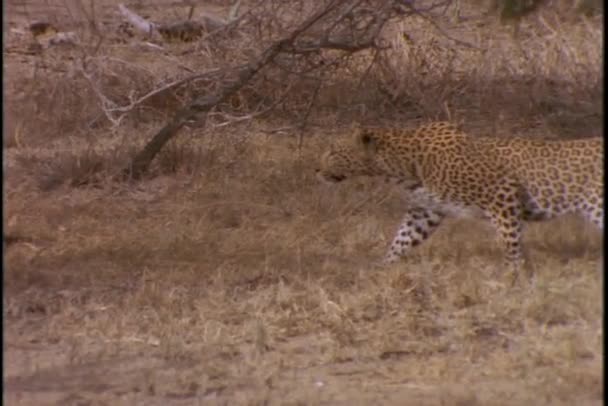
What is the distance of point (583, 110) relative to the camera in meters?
10.6

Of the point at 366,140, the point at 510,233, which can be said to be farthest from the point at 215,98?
the point at 510,233

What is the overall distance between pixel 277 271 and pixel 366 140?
1011 mm

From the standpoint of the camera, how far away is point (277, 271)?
7543mm

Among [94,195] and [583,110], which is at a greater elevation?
[583,110]

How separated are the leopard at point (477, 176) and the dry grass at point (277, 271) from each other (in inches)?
7.4

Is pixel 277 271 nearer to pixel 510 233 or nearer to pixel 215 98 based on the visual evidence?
pixel 510 233

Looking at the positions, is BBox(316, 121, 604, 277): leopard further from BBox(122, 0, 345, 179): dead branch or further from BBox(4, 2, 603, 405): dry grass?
BBox(122, 0, 345, 179): dead branch

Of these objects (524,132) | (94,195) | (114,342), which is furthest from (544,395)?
(524,132)

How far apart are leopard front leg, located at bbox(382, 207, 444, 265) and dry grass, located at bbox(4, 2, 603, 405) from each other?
0.29ft

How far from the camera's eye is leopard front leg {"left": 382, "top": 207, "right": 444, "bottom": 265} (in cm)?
778

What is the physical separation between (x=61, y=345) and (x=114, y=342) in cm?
29

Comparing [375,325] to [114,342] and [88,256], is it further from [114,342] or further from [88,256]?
[88,256]

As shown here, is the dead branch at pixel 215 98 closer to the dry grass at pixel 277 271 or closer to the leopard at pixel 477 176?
the dry grass at pixel 277 271

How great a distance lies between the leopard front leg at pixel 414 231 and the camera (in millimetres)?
7777
